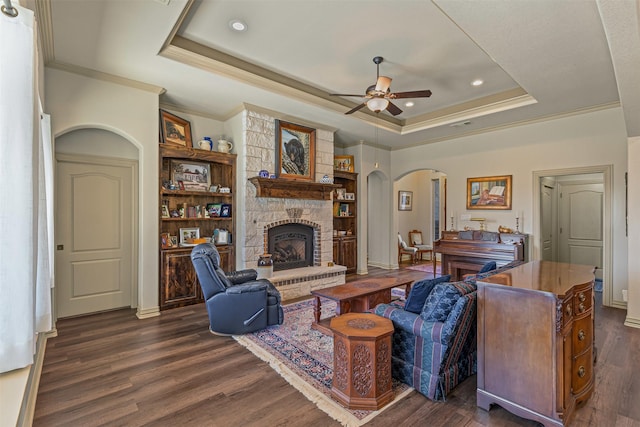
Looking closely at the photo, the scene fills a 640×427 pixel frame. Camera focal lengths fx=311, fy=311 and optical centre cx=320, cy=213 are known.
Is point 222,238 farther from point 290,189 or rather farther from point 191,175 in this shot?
point 290,189

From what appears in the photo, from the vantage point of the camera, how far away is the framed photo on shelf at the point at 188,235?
16.3ft

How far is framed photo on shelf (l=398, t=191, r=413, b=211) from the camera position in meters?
9.59

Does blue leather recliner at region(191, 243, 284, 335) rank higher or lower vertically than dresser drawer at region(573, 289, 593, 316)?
lower

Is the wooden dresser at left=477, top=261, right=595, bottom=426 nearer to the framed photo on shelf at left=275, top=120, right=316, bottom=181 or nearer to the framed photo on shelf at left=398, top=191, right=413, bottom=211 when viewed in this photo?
the framed photo on shelf at left=275, top=120, right=316, bottom=181

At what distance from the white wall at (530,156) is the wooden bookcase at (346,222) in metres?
1.49

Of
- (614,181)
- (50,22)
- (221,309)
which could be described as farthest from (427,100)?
(50,22)

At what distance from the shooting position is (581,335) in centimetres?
224

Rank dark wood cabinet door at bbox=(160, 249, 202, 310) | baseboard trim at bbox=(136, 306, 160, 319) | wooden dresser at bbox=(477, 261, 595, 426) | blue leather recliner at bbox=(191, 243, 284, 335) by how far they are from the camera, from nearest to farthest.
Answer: wooden dresser at bbox=(477, 261, 595, 426) < blue leather recliner at bbox=(191, 243, 284, 335) < baseboard trim at bbox=(136, 306, 160, 319) < dark wood cabinet door at bbox=(160, 249, 202, 310)

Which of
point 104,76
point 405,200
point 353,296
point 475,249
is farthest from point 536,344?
point 405,200

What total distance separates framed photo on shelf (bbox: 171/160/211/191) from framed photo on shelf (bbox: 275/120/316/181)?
1.21m

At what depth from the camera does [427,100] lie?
5.45 meters

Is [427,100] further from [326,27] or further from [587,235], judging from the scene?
[587,235]

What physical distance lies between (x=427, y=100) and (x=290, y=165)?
2.67m

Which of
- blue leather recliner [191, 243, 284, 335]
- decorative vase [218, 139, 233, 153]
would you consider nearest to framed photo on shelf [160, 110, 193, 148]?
decorative vase [218, 139, 233, 153]
